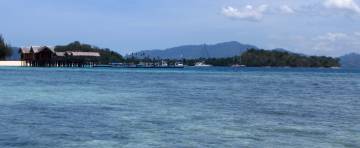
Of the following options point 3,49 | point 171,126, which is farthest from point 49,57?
point 171,126

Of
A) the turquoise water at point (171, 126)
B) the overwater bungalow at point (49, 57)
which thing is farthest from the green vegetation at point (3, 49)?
the turquoise water at point (171, 126)

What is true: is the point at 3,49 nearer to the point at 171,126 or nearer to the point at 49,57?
the point at 49,57

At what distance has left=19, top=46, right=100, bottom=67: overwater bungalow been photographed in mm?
166250

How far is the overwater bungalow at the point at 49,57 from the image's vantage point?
166250 mm

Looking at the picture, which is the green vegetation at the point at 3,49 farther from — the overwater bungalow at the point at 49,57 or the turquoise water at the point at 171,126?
the turquoise water at the point at 171,126

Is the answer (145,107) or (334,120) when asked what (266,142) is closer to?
(334,120)

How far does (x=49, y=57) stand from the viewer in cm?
16750

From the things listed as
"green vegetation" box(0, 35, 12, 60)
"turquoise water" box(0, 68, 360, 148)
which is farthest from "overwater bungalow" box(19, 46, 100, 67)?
"turquoise water" box(0, 68, 360, 148)

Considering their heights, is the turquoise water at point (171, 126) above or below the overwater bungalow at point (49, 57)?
below

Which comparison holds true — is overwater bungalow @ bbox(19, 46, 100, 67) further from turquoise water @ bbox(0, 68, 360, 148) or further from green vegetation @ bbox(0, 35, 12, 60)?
turquoise water @ bbox(0, 68, 360, 148)

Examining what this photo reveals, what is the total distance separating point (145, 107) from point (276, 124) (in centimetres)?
991

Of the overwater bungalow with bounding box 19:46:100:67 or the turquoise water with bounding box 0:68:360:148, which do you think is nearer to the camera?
the turquoise water with bounding box 0:68:360:148

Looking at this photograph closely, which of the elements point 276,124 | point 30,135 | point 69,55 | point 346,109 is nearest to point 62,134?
point 30,135

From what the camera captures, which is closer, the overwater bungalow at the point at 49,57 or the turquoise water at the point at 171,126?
the turquoise water at the point at 171,126
